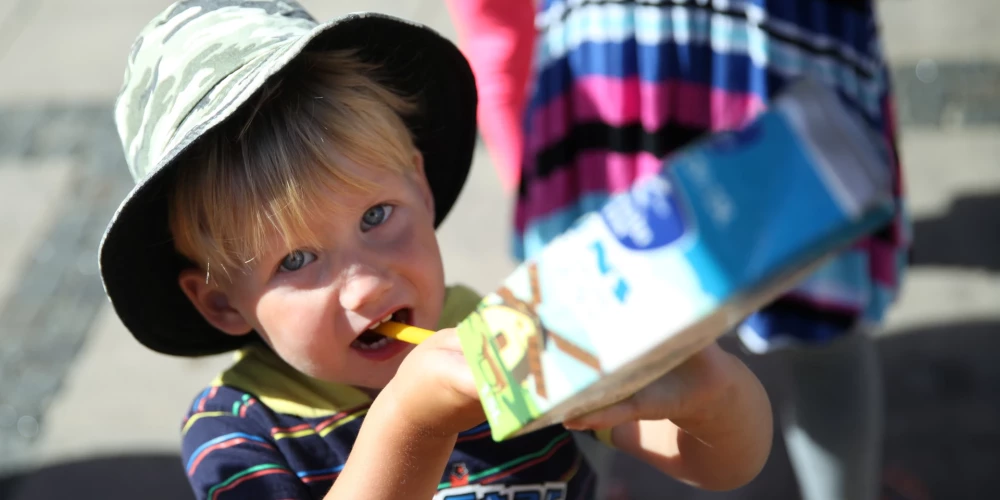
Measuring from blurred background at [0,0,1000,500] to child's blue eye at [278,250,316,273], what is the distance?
1449 mm

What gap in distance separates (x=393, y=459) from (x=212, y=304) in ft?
1.45

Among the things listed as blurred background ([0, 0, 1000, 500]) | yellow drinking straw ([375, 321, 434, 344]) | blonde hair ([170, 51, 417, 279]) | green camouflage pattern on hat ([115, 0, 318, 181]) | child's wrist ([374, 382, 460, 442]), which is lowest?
blurred background ([0, 0, 1000, 500])

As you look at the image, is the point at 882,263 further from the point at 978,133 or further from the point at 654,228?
the point at 978,133

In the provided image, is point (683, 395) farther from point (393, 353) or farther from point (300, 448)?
point (300, 448)

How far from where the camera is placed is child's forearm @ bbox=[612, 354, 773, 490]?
1.03 meters

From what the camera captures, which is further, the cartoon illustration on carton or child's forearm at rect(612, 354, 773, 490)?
child's forearm at rect(612, 354, 773, 490)

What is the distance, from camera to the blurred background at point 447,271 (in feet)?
8.02

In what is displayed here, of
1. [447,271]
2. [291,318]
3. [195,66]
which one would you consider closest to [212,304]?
[291,318]

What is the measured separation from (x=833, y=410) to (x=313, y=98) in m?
1.14

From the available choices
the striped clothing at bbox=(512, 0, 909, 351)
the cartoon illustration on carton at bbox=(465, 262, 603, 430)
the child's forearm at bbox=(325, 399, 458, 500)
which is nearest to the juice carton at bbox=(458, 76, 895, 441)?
the cartoon illustration on carton at bbox=(465, 262, 603, 430)

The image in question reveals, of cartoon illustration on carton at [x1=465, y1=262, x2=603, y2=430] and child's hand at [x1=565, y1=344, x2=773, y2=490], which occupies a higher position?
cartoon illustration on carton at [x1=465, y1=262, x2=603, y2=430]

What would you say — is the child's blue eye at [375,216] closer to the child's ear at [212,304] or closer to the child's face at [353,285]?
the child's face at [353,285]

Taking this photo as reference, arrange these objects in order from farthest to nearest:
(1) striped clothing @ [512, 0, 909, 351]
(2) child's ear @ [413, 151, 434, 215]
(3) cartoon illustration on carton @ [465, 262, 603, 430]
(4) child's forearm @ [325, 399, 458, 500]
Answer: (1) striped clothing @ [512, 0, 909, 351], (2) child's ear @ [413, 151, 434, 215], (4) child's forearm @ [325, 399, 458, 500], (3) cartoon illustration on carton @ [465, 262, 603, 430]

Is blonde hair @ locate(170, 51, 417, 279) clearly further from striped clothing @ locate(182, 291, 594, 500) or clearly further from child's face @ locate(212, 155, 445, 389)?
striped clothing @ locate(182, 291, 594, 500)
